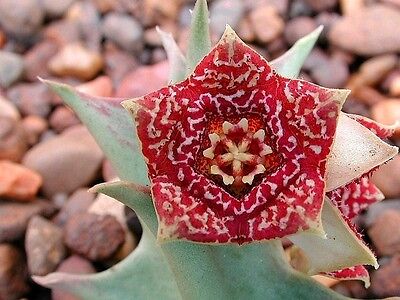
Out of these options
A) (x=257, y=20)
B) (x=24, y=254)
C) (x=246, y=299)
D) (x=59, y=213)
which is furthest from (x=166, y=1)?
(x=246, y=299)

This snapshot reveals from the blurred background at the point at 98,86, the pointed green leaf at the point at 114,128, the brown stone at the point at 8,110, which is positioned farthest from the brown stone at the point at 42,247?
the pointed green leaf at the point at 114,128

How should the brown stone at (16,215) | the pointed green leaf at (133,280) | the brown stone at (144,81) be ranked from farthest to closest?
the brown stone at (144,81) < the brown stone at (16,215) < the pointed green leaf at (133,280)

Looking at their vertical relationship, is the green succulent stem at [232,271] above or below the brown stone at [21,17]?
above

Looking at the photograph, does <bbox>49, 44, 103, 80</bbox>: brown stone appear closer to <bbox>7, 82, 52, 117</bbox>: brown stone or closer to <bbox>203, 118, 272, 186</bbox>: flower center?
<bbox>7, 82, 52, 117</bbox>: brown stone

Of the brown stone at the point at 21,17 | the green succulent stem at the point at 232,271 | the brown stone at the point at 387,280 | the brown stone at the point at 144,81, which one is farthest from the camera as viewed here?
the brown stone at the point at 21,17

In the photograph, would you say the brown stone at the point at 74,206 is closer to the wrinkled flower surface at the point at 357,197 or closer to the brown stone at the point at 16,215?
the brown stone at the point at 16,215

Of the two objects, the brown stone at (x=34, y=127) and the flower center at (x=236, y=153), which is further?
the brown stone at (x=34, y=127)

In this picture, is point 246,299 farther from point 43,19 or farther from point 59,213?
point 43,19
